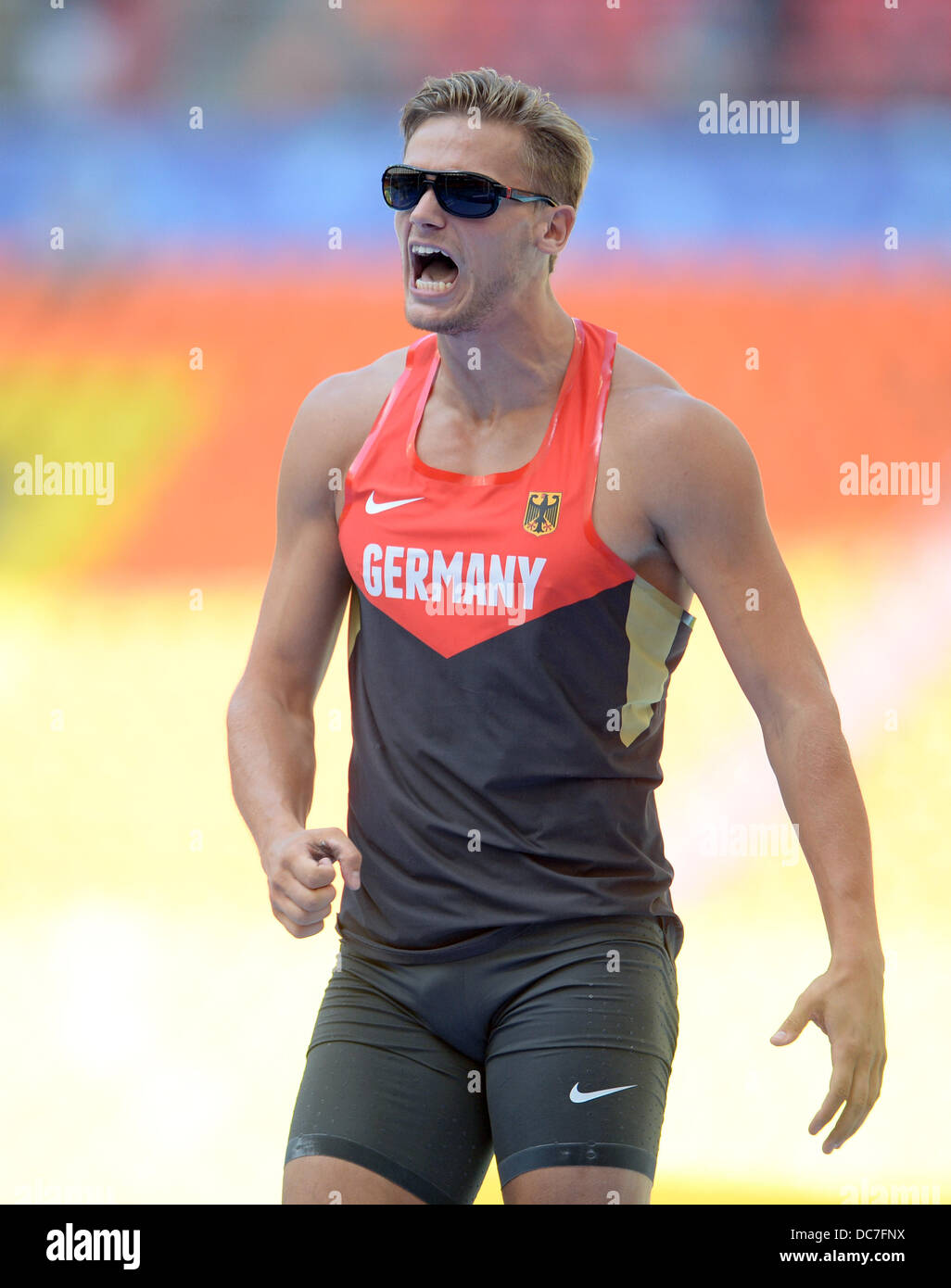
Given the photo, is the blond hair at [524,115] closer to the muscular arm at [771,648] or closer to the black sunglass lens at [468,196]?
the black sunglass lens at [468,196]

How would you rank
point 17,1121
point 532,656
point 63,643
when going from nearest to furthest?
point 532,656
point 17,1121
point 63,643

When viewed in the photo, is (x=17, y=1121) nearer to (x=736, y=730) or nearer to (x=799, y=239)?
(x=736, y=730)

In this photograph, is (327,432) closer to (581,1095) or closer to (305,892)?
(305,892)

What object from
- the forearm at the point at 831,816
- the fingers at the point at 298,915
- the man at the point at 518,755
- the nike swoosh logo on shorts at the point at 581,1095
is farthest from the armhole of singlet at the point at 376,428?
the nike swoosh logo on shorts at the point at 581,1095

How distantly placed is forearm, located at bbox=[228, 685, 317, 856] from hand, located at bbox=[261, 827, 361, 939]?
0.14 metres

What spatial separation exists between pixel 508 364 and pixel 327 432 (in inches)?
9.8

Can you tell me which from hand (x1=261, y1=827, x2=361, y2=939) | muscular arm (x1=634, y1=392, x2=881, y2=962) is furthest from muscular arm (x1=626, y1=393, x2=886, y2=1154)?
hand (x1=261, y1=827, x2=361, y2=939)

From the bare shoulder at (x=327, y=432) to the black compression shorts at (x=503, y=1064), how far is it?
624 millimetres

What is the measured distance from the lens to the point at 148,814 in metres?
3.77

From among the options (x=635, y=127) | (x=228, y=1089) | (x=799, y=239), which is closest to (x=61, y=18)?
(x=635, y=127)

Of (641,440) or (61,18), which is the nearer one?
(641,440)

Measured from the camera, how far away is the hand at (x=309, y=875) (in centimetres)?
160

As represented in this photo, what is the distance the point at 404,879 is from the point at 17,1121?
2260 millimetres

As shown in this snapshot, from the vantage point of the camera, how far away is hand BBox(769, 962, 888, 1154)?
63.7 inches
